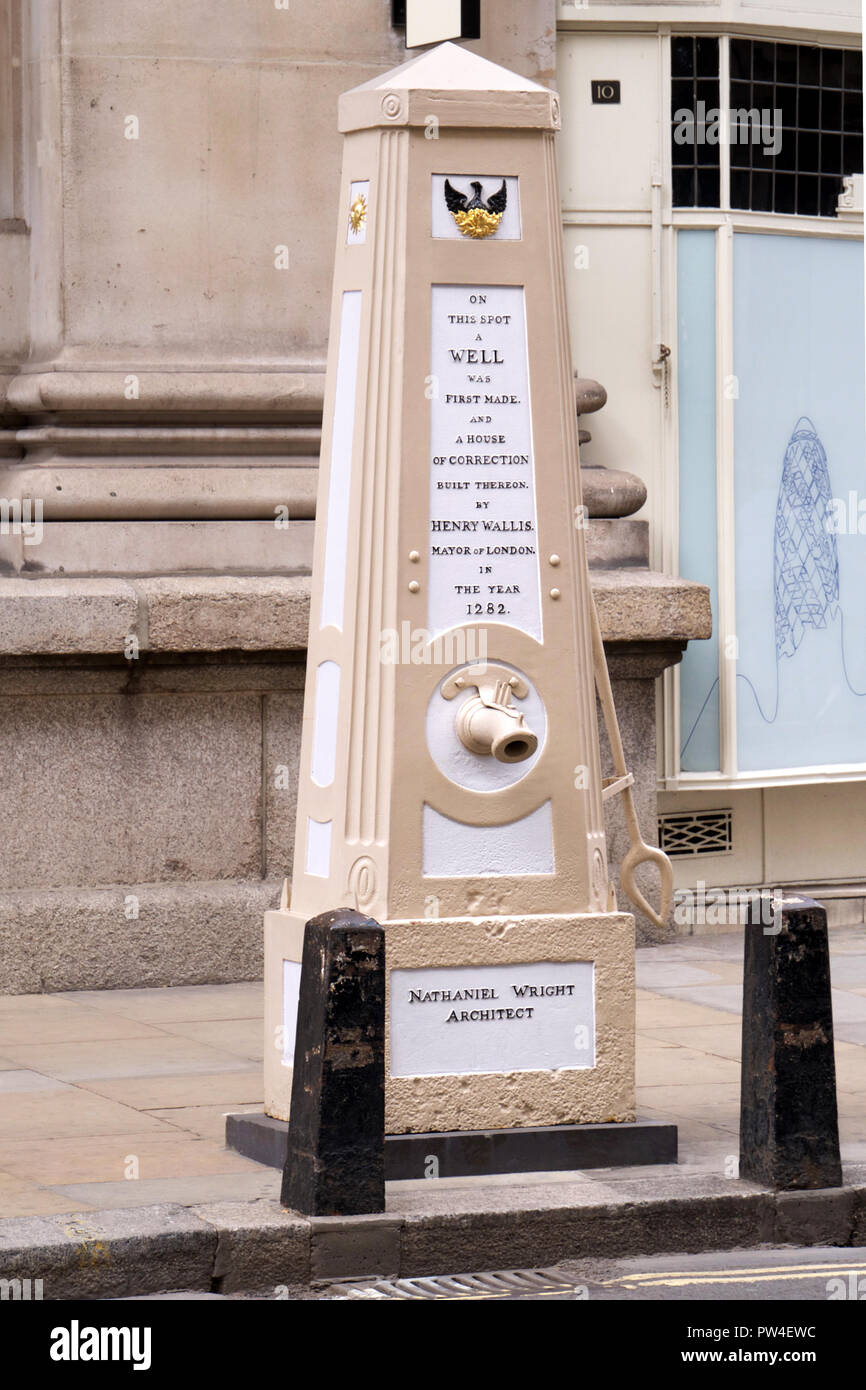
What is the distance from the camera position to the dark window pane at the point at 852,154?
11.1 meters

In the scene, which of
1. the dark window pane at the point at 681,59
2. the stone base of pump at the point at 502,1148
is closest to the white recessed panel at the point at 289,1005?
the stone base of pump at the point at 502,1148

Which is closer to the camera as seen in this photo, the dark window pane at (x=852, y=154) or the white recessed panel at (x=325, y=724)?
the white recessed panel at (x=325, y=724)

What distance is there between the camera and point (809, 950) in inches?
246

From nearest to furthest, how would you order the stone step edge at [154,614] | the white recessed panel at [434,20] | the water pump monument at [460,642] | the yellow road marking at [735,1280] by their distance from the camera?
the yellow road marking at [735,1280]
the water pump monument at [460,642]
the white recessed panel at [434,20]
the stone step edge at [154,614]

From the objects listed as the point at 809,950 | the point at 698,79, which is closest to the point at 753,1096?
the point at 809,950

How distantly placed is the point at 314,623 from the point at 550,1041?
1389mm

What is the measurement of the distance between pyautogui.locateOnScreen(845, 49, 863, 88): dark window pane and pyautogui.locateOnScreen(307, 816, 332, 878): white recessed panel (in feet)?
20.0

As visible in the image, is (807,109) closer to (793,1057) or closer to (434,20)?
(434,20)

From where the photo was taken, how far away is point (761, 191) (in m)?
10.9

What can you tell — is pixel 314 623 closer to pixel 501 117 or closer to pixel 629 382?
pixel 501 117

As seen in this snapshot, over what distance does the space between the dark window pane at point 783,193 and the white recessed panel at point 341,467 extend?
4.86 m

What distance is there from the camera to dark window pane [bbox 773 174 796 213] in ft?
36.0

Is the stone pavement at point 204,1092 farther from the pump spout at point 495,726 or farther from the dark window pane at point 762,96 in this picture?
the dark window pane at point 762,96

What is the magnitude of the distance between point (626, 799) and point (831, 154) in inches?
207
